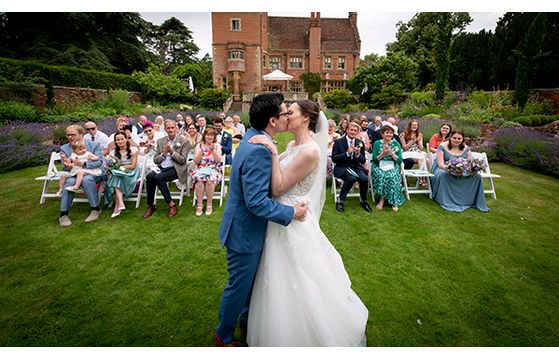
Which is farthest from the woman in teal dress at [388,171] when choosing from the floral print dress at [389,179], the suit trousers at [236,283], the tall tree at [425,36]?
the tall tree at [425,36]

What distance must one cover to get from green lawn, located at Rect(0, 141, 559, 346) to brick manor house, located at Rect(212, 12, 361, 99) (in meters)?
31.4

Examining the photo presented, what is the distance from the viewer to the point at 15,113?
12.0m

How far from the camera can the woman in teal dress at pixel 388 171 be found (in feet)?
19.8

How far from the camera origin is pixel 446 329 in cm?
283

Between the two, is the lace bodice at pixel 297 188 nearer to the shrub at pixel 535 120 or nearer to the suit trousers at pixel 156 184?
the suit trousers at pixel 156 184

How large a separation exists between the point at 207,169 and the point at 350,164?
10.0 feet

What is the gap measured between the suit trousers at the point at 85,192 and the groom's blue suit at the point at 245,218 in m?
4.35

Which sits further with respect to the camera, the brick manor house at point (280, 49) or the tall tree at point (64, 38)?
the brick manor house at point (280, 49)

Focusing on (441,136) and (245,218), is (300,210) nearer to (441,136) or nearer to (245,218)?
(245,218)

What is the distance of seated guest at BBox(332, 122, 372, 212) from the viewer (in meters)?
6.12

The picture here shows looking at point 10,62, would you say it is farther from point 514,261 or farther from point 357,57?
point 357,57

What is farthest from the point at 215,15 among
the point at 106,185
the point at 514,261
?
the point at 514,261

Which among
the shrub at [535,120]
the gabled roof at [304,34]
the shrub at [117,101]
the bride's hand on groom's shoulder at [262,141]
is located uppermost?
the gabled roof at [304,34]

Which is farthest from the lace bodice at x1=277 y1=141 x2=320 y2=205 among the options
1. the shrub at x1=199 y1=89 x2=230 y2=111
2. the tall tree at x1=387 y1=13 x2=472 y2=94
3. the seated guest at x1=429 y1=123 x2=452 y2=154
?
the tall tree at x1=387 y1=13 x2=472 y2=94
